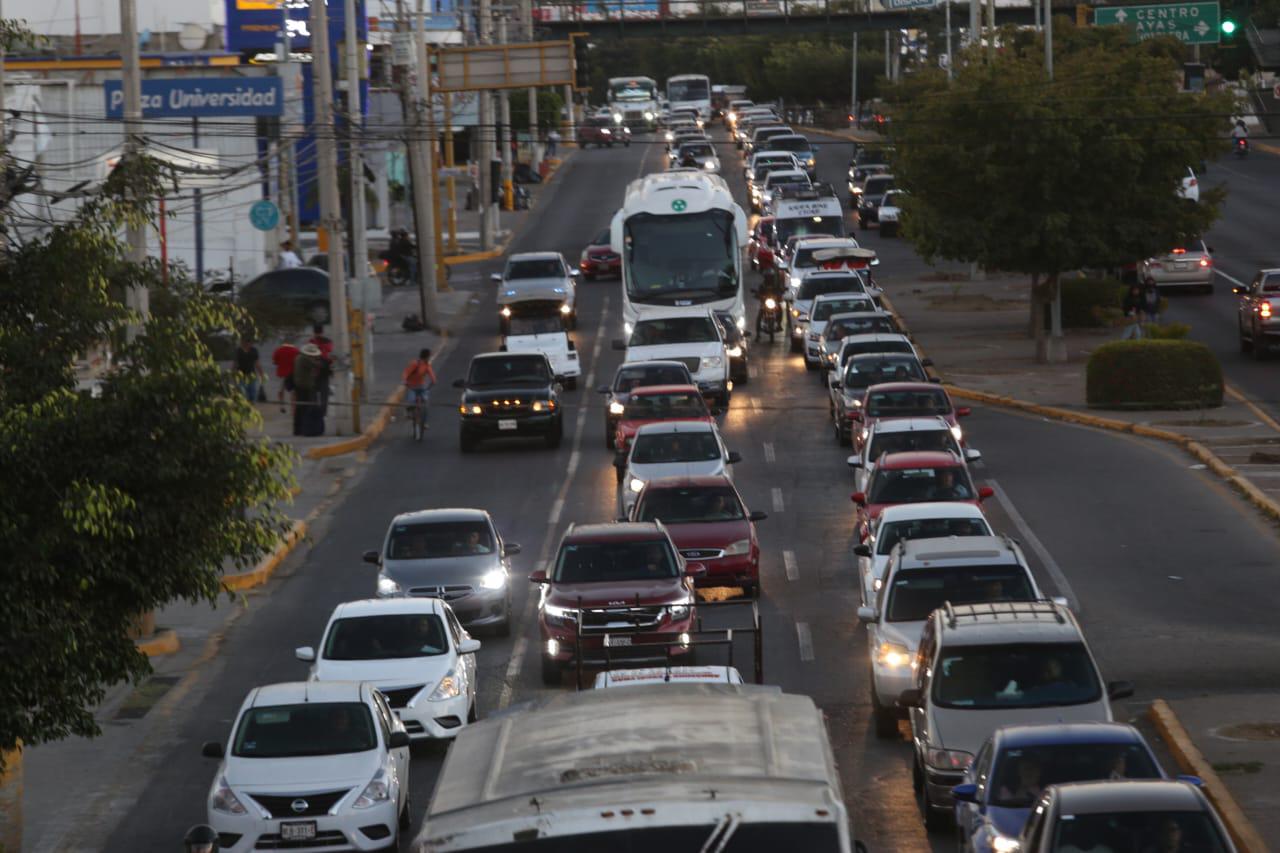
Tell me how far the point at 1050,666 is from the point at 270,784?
6.36m

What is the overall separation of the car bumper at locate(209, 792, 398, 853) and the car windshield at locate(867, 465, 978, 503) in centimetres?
1247

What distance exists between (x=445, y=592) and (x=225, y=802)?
8552 mm

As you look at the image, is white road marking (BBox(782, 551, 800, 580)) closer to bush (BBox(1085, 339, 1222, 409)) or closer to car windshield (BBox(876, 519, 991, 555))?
car windshield (BBox(876, 519, 991, 555))

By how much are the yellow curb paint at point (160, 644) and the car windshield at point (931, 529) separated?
8912 mm

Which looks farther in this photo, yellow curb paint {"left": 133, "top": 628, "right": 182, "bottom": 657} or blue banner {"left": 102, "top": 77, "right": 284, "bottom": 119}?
blue banner {"left": 102, "top": 77, "right": 284, "bottom": 119}

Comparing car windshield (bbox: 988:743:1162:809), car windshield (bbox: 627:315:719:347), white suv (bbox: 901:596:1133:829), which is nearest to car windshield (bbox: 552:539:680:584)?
white suv (bbox: 901:596:1133:829)

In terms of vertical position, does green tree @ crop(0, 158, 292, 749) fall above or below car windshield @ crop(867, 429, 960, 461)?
above

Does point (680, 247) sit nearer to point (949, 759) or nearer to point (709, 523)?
point (709, 523)

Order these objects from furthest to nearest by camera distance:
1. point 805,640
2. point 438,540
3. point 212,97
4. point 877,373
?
1. point 212,97
2. point 877,373
3. point 438,540
4. point 805,640

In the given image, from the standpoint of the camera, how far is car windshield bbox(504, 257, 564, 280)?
5238 cm

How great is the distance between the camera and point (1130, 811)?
1202 centimetres

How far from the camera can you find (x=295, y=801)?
16.5 m

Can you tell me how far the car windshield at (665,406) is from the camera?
117ft

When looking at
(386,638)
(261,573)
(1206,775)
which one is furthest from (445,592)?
(1206,775)
